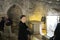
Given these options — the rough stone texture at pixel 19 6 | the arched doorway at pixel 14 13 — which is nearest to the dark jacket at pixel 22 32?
the rough stone texture at pixel 19 6

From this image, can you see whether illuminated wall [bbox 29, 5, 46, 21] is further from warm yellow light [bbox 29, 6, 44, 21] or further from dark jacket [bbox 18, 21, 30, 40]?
dark jacket [bbox 18, 21, 30, 40]

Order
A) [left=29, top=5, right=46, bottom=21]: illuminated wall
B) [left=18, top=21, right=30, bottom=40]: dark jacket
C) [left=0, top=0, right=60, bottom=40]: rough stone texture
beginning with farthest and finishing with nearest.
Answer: [left=29, top=5, right=46, bottom=21]: illuminated wall, [left=0, top=0, right=60, bottom=40]: rough stone texture, [left=18, top=21, right=30, bottom=40]: dark jacket

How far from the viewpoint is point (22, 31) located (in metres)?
3.87

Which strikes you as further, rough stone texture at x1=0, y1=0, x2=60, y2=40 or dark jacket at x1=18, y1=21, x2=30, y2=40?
rough stone texture at x1=0, y1=0, x2=60, y2=40

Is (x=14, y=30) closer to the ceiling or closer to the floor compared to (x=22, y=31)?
closer to the floor

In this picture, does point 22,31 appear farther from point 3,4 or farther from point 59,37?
point 3,4

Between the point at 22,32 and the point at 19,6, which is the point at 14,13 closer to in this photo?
the point at 19,6

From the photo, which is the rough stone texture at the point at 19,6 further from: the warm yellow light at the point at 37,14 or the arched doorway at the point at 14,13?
the warm yellow light at the point at 37,14

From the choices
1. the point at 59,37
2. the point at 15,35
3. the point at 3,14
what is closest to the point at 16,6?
the point at 3,14

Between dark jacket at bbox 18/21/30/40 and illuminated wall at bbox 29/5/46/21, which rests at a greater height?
illuminated wall at bbox 29/5/46/21

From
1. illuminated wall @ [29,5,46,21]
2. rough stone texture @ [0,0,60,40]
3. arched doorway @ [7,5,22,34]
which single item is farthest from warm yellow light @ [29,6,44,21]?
arched doorway @ [7,5,22,34]

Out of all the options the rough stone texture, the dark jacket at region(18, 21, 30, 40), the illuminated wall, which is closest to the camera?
the dark jacket at region(18, 21, 30, 40)

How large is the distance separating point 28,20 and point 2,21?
1340mm

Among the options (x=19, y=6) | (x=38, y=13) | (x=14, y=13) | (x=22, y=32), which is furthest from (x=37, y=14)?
(x=22, y=32)
